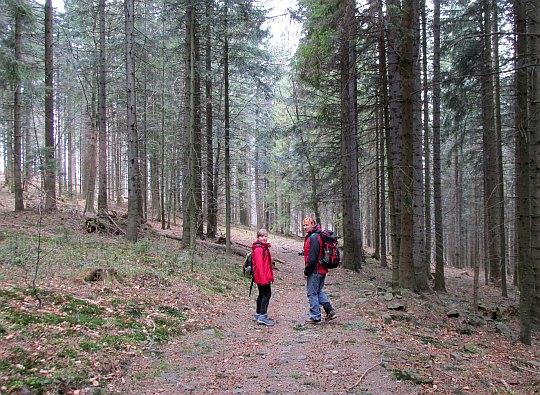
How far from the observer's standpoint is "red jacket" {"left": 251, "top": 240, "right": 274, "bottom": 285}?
24.7 feet

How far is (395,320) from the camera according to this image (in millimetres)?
7586

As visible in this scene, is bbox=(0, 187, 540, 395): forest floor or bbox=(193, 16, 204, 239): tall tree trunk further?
bbox=(193, 16, 204, 239): tall tree trunk

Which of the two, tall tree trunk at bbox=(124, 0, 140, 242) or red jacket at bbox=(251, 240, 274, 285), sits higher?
tall tree trunk at bbox=(124, 0, 140, 242)

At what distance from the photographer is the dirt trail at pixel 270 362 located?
4352 mm

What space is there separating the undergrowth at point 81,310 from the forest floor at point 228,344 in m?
0.02


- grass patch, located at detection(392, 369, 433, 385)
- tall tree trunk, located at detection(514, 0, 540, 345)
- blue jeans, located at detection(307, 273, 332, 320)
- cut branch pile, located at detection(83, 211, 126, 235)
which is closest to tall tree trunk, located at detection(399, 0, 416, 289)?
tall tree trunk, located at detection(514, 0, 540, 345)

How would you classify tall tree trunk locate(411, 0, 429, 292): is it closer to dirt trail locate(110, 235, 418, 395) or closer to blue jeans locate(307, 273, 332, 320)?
dirt trail locate(110, 235, 418, 395)

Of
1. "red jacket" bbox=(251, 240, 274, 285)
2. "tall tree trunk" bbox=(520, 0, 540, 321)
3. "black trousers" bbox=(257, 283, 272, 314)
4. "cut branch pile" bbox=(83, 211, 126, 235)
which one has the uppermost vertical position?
"tall tree trunk" bbox=(520, 0, 540, 321)

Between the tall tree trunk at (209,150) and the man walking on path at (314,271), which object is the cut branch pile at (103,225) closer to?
the tall tree trunk at (209,150)

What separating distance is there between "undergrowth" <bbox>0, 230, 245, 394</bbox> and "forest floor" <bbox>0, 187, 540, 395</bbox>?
0.08 feet

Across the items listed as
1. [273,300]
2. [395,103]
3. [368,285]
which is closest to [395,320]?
[273,300]

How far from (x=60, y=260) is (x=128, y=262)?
1.61 m

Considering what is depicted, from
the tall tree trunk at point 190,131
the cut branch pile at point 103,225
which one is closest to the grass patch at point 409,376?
the tall tree trunk at point 190,131

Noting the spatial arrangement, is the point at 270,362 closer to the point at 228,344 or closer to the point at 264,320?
the point at 228,344
